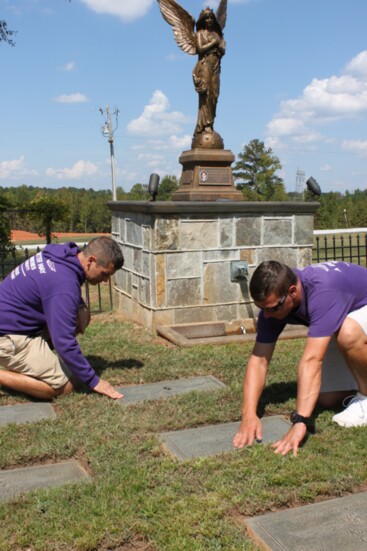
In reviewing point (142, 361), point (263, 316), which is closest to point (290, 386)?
point (263, 316)

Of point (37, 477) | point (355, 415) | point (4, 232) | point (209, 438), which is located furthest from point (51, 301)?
point (4, 232)

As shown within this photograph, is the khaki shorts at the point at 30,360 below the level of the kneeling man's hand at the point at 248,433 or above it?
above

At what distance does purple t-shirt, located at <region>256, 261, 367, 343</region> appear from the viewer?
301cm

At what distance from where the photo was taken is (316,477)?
263 centimetres

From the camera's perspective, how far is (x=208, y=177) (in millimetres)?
7555

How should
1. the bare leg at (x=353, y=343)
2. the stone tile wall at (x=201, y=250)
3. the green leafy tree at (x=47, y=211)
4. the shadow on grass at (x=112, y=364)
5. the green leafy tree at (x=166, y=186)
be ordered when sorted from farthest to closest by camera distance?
the green leafy tree at (x=166, y=186)
the green leafy tree at (x=47, y=211)
the stone tile wall at (x=201, y=250)
the shadow on grass at (x=112, y=364)
the bare leg at (x=353, y=343)

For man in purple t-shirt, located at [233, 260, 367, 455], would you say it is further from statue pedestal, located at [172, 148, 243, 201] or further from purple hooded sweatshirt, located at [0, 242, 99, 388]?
statue pedestal, located at [172, 148, 243, 201]

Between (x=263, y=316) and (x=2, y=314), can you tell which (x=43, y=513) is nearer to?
(x=263, y=316)

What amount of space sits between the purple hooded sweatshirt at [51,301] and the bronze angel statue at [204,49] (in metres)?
4.46

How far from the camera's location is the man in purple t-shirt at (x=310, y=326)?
9.59 feet

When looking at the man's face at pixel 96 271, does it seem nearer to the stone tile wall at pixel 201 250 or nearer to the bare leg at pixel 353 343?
the bare leg at pixel 353 343

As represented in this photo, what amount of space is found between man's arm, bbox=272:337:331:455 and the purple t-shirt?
0.29 feet

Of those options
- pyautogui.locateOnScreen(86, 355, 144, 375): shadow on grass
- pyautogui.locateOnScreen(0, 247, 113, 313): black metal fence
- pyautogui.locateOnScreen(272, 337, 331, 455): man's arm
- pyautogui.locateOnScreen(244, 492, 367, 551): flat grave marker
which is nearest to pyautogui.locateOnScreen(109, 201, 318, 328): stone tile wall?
pyautogui.locateOnScreen(0, 247, 113, 313): black metal fence

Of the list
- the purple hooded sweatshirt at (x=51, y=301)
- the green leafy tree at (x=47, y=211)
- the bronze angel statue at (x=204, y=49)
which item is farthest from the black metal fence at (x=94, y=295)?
the purple hooded sweatshirt at (x=51, y=301)
